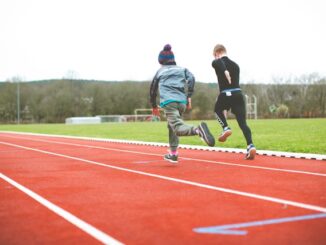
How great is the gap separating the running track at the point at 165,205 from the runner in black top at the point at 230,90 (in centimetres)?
123

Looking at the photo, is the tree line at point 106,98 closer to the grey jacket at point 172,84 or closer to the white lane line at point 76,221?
the grey jacket at point 172,84

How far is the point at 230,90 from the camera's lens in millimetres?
8852

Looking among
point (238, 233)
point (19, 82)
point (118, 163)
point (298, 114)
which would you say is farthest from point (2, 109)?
point (238, 233)

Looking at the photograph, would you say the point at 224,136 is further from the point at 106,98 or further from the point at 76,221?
the point at 106,98

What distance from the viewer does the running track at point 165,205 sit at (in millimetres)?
3316

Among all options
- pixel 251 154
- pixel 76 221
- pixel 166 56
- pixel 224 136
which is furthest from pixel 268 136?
pixel 76 221

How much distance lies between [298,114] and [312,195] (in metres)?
77.2

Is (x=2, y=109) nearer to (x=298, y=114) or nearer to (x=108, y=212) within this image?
(x=298, y=114)

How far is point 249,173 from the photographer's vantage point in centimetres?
679

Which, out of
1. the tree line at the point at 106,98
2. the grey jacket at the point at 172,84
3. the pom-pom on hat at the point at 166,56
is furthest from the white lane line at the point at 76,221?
the tree line at the point at 106,98

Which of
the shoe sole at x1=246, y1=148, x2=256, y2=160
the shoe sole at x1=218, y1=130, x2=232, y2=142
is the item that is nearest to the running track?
the shoe sole at x1=246, y1=148, x2=256, y2=160

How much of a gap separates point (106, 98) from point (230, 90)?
92.4 metres

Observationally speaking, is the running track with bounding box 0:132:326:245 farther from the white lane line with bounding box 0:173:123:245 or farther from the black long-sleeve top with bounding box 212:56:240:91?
the black long-sleeve top with bounding box 212:56:240:91

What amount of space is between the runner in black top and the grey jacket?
858 millimetres
